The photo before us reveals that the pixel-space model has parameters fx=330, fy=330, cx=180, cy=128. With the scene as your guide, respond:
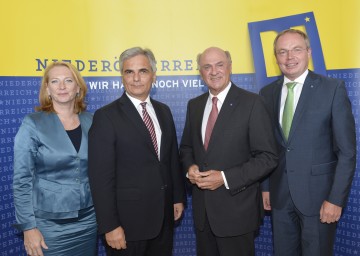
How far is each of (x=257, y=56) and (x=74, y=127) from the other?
2.10 meters

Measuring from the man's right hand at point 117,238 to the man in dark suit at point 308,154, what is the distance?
126 centimetres

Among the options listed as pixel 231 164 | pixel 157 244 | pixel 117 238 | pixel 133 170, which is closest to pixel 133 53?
pixel 133 170

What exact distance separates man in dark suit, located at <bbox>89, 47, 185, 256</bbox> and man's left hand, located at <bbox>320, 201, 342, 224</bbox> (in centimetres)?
114

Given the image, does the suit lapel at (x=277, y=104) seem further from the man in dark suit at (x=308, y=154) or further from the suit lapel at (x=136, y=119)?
the suit lapel at (x=136, y=119)

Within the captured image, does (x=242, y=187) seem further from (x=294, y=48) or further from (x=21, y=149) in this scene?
(x=21, y=149)

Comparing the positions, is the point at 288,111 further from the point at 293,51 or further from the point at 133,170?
the point at 133,170

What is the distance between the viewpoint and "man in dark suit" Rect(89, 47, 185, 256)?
89.0 inches

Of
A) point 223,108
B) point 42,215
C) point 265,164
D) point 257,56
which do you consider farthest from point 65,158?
point 257,56

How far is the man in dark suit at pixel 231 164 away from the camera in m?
2.34

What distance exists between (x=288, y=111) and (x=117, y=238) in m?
1.59

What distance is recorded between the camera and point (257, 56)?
11.7 ft

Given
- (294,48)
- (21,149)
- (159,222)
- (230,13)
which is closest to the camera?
(21,149)

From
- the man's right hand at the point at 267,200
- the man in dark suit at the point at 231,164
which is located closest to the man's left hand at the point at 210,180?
the man in dark suit at the point at 231,164

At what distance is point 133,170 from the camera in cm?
235
